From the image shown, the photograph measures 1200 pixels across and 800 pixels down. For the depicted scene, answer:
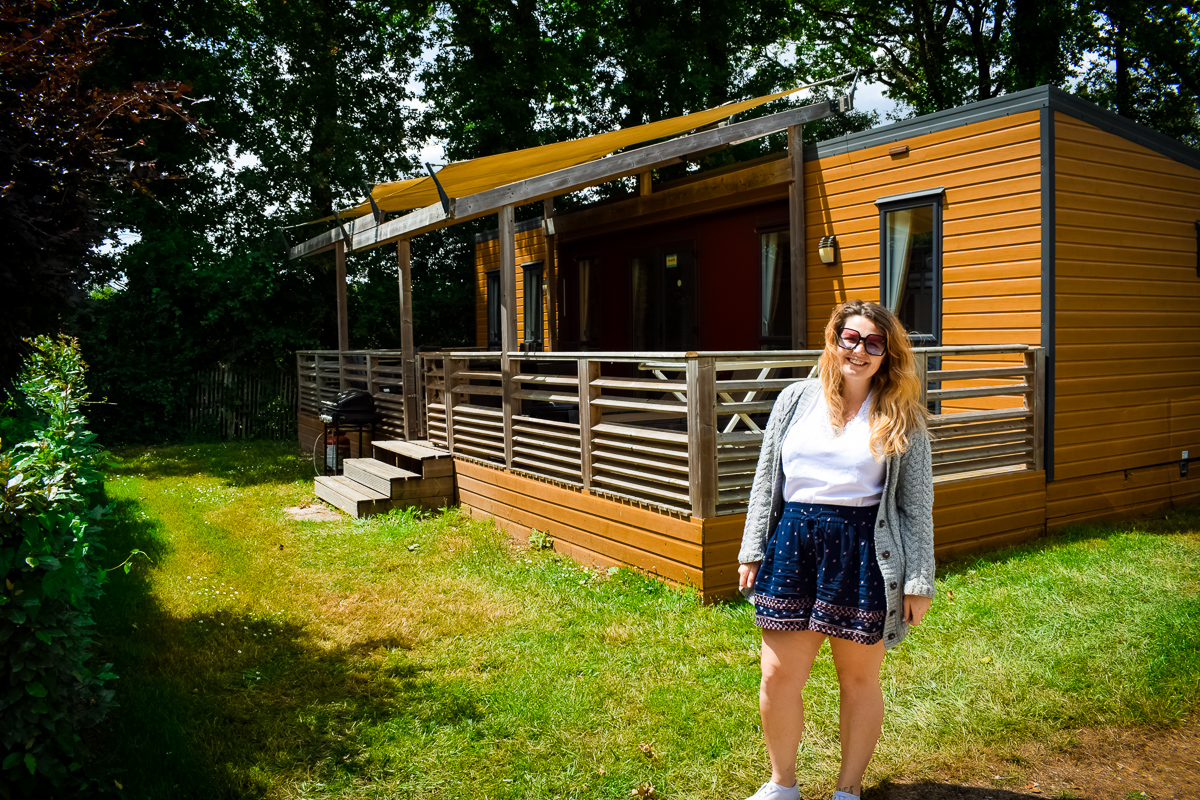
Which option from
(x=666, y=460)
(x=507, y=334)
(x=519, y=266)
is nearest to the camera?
(x=666, y=460)

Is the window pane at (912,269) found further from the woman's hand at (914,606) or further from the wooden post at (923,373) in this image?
the woman's hand at (914,606)

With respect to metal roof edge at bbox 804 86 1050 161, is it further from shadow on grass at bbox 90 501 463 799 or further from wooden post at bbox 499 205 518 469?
shadow on grass at bbox 90 501 463 799

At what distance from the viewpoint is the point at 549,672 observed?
4.60 metres

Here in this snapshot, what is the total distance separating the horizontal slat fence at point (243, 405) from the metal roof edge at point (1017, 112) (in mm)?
11455

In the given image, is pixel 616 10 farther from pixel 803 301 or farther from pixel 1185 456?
pixel 1185 456

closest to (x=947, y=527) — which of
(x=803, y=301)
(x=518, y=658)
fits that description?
(x=803, y=301)

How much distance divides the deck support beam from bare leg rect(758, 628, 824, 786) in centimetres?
792

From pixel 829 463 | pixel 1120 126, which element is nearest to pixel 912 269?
pixel 1120 126

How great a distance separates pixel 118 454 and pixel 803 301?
11680mm

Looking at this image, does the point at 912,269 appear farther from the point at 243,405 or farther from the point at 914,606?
the point at 243,405

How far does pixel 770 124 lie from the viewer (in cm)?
838

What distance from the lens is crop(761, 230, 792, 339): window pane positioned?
9375mm

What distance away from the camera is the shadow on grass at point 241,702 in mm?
3539

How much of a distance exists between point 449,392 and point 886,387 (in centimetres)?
697
